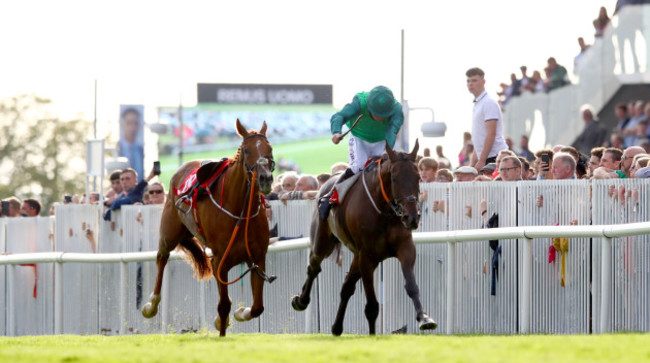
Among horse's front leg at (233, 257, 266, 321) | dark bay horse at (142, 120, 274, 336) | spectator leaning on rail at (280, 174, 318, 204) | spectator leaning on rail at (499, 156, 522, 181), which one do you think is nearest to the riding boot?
dark bay horse at (142, 120, 274, 336)

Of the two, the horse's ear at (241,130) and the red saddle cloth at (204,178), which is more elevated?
the horse's ear at (241,130)

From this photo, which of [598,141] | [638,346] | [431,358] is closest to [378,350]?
[431,358]

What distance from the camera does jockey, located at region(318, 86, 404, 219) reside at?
1319cm

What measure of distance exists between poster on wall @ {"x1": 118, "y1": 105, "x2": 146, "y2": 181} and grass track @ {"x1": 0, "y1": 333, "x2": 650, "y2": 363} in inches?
936

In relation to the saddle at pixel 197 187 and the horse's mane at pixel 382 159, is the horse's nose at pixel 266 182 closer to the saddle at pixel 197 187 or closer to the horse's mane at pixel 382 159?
the horse's mane at pixel 382 159

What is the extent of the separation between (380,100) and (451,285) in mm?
1755

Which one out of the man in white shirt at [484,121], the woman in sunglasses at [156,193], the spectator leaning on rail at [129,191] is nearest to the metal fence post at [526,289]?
the man in white shirt at [484,121]

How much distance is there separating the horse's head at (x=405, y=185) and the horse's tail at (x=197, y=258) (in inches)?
138

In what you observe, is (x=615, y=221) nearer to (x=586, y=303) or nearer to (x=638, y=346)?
(x=586, y=303)

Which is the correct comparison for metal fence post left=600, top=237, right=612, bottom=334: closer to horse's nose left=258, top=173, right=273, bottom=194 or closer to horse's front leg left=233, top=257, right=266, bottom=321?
horse's nose left=258, top=173, right=273, bottom=194

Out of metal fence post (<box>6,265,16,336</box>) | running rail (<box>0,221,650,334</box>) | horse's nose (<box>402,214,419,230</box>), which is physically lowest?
metal fence post (<box>6,265,16,336</box>)

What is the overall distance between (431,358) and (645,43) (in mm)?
14806

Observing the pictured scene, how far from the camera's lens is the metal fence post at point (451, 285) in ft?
43.1

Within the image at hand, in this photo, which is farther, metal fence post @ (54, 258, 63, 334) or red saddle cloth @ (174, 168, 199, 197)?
metal fence post @ (54, 258, 63, 334)
